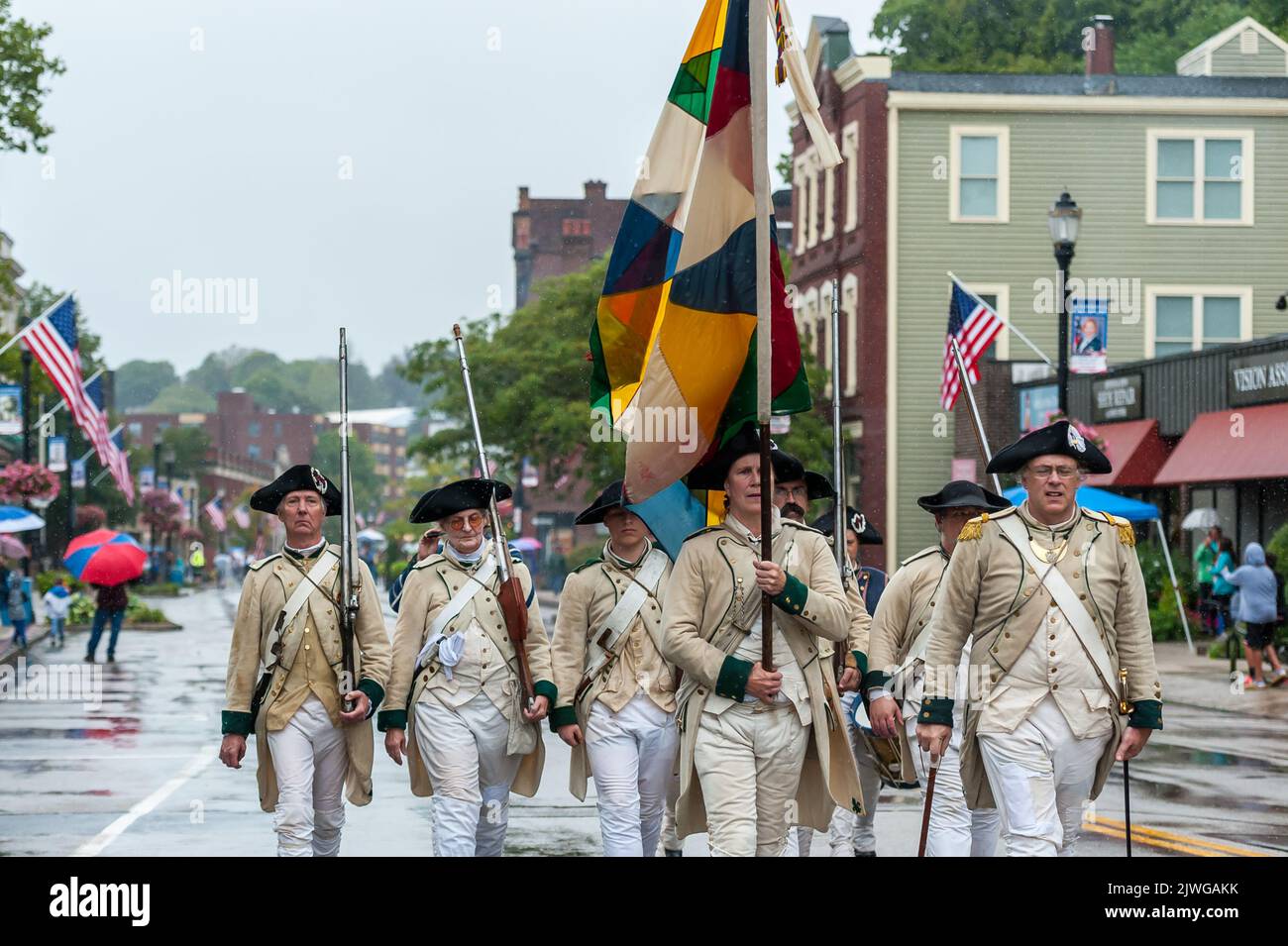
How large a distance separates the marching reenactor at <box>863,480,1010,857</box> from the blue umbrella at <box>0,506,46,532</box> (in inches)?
990

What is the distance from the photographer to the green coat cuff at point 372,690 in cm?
883

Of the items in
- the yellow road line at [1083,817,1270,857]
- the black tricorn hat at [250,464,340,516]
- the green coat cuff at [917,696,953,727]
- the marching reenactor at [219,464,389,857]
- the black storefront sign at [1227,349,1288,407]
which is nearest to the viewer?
the green coat cuff at [917,696,953,727]

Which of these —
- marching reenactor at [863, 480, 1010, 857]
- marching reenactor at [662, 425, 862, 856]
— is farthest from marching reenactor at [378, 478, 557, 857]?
marching reenactor at [863, 480, 1010, 857]

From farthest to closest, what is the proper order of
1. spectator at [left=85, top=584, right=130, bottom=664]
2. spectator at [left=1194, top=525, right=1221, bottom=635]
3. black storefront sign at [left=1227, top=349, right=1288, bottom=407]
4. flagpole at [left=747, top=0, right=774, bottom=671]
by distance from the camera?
black storefront sign at [left=1227, top=349, right=1288, bottom=407] < spectator at [left=1194, top=525, right=1221, bottom=635] < spectator at [left=85, top=584, right=130, bottom=664] < flagpole at [left=747, top=0, right=774, bottom=671]

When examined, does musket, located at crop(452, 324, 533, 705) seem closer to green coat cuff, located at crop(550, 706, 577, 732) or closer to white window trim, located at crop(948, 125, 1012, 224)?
green coat cuff, located at crop(550, 706, 577, 732)

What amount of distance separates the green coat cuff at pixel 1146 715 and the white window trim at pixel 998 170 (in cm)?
3918

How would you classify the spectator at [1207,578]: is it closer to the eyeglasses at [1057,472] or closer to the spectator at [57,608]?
the spectator at [57,608]

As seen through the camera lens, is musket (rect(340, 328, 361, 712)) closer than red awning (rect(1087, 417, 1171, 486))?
Yes

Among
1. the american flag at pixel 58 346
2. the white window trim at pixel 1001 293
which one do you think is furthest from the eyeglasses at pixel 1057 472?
the white window trim at pixel 1001 293

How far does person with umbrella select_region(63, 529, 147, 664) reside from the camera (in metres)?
29.0

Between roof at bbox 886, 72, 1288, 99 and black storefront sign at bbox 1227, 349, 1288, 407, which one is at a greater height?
roof at bbox 886, 72, 1288, 99

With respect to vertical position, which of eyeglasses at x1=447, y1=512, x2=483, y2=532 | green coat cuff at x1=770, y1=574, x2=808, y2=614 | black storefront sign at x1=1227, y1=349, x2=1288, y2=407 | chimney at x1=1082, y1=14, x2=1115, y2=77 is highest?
chimney at x1=1082, y1=14, x2=1115, y2=77

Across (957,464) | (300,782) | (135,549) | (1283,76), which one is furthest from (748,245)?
(1283,76)

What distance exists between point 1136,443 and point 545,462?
21.8 metres
